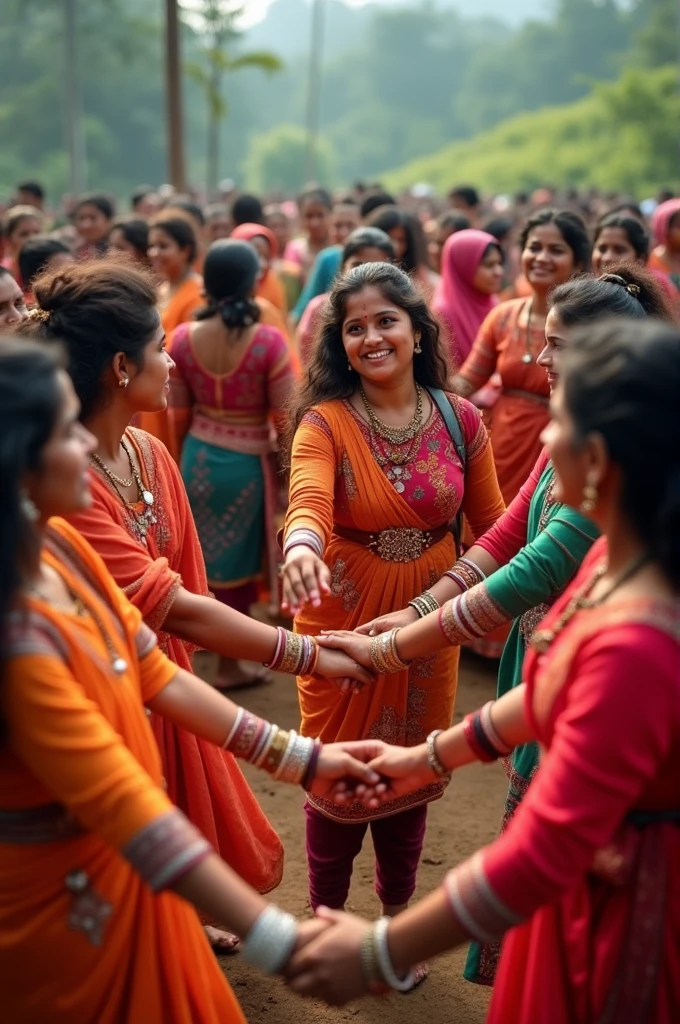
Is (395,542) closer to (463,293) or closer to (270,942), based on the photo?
(270,942)

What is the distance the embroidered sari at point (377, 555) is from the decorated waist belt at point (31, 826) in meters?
1.25

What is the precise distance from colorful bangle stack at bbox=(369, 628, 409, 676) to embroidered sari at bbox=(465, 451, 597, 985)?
24cm

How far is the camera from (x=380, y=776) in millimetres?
2379

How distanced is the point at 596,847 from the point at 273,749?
76cm

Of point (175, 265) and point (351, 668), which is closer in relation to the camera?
point (351, 668)

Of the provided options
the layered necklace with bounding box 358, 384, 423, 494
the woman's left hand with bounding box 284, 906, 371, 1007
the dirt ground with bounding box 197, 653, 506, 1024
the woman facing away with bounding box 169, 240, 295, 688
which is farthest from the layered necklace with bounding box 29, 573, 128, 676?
the woman facing away with bounding box 169, 240, 295, 688

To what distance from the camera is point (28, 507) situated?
1.74 meters

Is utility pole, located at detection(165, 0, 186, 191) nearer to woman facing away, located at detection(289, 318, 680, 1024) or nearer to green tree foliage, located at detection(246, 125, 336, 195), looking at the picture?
woman facing away, located at detection(289, 318, 680, 1024)

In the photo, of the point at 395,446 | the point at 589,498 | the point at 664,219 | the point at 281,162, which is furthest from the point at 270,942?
the point at 281,162

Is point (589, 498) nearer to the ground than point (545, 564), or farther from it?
farther from it

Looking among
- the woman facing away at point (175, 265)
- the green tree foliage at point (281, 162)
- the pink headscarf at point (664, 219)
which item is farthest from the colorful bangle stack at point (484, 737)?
the green tree foliage at point (281, 162)

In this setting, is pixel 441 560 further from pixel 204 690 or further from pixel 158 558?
pixel 204 690

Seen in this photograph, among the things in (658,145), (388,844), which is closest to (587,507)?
(388,844)

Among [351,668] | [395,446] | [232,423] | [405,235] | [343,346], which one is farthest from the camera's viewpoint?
[405,235]
